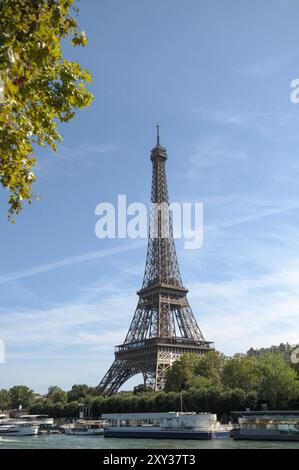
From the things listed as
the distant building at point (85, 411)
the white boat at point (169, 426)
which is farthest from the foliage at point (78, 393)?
the white boat at point (169, 426)

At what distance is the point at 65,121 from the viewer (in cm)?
1014

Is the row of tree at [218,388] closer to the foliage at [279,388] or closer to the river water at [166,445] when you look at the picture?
the foliage at [279,388]

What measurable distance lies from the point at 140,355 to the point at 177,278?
18843 millimetres

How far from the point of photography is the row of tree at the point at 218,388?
7231 cm

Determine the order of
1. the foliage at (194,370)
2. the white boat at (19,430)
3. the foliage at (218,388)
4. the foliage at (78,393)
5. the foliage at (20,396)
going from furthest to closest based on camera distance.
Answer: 1. the foliage at (20,396)
2. the foliage at (78,393)
3. the foliage at (194,370)
4. the white boat at (19,430)
5. the foliage at (218,388)

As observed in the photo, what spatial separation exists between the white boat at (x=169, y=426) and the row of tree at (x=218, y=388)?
6348mm

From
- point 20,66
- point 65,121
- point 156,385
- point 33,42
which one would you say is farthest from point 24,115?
point 156,385

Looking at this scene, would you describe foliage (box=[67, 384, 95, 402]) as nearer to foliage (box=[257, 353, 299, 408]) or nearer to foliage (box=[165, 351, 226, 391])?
foliage (box=[165, 351, 226, 391])

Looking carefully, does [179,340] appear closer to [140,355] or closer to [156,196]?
[140,355]

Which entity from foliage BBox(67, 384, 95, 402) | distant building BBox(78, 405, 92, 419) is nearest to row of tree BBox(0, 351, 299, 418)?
distant building BBox(78, 405, 92, 419)

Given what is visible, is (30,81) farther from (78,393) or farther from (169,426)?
(78,393)

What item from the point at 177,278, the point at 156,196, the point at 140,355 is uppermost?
the point at 156,196

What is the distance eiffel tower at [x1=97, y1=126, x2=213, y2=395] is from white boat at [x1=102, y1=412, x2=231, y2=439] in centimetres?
1674
